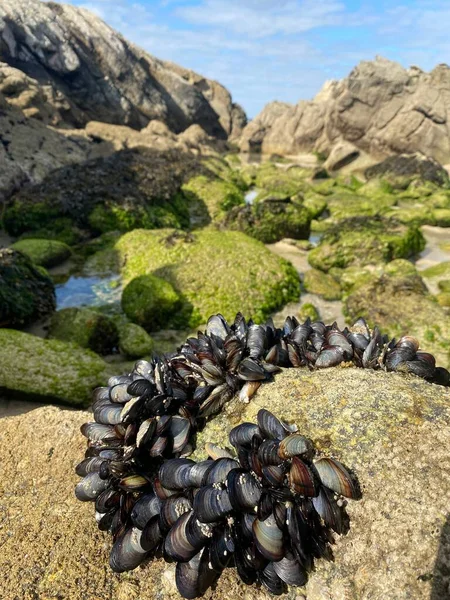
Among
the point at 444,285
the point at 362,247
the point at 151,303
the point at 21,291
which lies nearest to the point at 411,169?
the point at 362,247

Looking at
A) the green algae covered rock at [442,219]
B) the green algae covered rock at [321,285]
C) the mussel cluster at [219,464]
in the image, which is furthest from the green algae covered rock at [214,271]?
the green algae covered rock at [442,219]

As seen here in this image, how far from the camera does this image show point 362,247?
15.0 meters

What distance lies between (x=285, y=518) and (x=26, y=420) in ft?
10.5

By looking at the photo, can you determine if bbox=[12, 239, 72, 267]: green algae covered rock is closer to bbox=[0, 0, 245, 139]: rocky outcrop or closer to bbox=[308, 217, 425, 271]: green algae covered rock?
bbox=[308, 217, 425, 271]: green algae covered rock

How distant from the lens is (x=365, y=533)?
100 inches

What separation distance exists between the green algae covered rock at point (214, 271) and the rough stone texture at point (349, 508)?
6670 mm

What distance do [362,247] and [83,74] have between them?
3702 centimetres

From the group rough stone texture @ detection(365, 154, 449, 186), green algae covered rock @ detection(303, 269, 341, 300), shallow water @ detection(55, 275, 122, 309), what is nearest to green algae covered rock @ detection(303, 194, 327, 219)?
green algae covered rock @ detection(303, 269, 341, 300)

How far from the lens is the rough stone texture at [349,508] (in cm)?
243

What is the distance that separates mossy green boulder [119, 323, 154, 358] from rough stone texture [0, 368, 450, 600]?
4.55 meters

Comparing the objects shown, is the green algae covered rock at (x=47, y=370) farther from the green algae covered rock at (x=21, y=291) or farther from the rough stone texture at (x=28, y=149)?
the rough stone texture at (x=28, y=149)

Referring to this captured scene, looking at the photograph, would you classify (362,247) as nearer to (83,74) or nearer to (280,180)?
(280,180)

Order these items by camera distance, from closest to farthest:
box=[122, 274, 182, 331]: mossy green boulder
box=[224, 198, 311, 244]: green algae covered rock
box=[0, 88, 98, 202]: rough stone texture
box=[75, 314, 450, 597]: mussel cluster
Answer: box=[75, 314, 450, 597]: mussel cluster → box=[122, 274, 182, 331]: mossy green boulder → box=[224, 198, 311, 244]: green algae covered rock → box=[0, 88, 98, 202]: rough stone texture

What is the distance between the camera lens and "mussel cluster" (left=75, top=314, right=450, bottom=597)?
2.56 m
